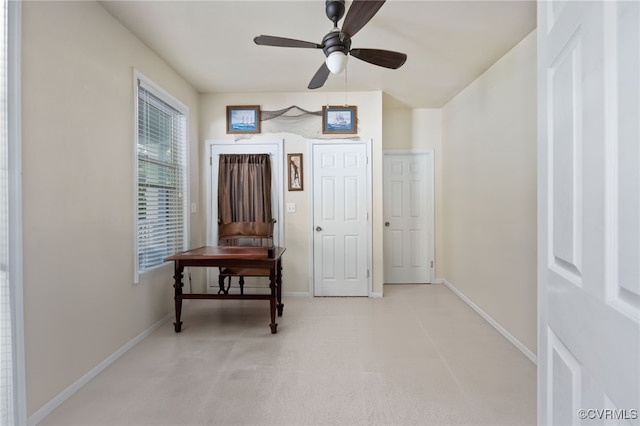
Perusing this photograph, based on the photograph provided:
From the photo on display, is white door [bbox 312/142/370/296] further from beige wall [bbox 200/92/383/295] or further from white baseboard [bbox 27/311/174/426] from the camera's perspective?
white baseboard [bbox 27/311/174/426]

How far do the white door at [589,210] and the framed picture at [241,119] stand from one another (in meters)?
3.36

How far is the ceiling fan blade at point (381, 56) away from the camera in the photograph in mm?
2143

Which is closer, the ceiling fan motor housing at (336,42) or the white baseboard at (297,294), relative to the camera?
the ceiling fan motor housing at (336,42)

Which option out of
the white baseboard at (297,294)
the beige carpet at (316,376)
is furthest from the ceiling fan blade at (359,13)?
the white baseboard at (297,294)

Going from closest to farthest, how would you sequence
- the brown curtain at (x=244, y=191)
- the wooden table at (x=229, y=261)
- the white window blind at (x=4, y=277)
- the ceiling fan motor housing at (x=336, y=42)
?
the white window blind at (x=4, y=277), the ceiling fan motor housing at (x=336, y=42), the wooden table at (x=229, y=261), the brown curtain at (x=244, y=191)

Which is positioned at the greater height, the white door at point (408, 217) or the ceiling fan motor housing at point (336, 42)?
the ceiling fan motor housing at point (336, 42)

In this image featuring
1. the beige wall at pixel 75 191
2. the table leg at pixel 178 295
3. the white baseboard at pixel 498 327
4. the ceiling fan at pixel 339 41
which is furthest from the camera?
the table leg at pixel 178 295

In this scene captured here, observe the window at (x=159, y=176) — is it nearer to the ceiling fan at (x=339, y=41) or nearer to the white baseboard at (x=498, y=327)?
the ceiling fan at (x=339, y=41)

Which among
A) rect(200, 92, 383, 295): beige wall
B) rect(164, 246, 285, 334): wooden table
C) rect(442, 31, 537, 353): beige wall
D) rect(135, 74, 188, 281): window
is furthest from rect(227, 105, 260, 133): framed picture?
rect(442, 31, 537, 353): beige wall

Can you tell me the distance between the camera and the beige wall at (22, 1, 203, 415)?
1618mm

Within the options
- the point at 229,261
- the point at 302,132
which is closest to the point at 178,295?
the point at 229,261

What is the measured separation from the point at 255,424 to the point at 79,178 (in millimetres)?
1862

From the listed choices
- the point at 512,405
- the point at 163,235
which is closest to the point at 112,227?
the point at 163,235

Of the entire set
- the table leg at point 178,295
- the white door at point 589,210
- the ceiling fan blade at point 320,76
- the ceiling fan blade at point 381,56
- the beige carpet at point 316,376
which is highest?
the ceiling fan blade at point 381,56
